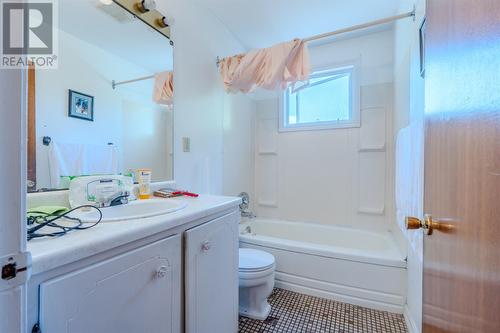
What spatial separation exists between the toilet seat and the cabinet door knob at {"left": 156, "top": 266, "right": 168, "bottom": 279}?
0.87 metres

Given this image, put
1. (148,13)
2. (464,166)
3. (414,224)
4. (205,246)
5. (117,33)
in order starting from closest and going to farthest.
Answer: (464,166) → (414,224) → (205,246) → (117,33) → (148,13)

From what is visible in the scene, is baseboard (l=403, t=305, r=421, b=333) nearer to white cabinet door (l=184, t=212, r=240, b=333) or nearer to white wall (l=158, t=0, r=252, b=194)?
white cabinet door (l=184, t=212, r=240, b=333)

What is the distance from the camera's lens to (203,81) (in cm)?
209

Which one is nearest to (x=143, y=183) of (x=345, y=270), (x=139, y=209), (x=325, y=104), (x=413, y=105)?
(x=139, y=209)

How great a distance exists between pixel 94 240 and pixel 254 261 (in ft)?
4.24

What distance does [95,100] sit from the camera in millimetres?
1259

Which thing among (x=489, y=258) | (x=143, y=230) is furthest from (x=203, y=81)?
(x=489, y=258)

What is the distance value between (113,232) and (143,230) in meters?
0.09

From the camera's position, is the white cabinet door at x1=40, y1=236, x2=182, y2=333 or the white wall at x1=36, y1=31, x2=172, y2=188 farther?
the white wall at x1=36, y1=31, x2=172, y2=188

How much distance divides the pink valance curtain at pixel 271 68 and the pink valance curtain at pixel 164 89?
0.62 m

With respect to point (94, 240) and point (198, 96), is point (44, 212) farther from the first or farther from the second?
point (198, 96)

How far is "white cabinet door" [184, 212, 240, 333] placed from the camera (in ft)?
3.34

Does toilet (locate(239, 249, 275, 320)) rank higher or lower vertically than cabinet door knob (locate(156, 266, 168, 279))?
lower

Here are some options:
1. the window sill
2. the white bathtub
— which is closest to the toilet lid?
the white bathtub
